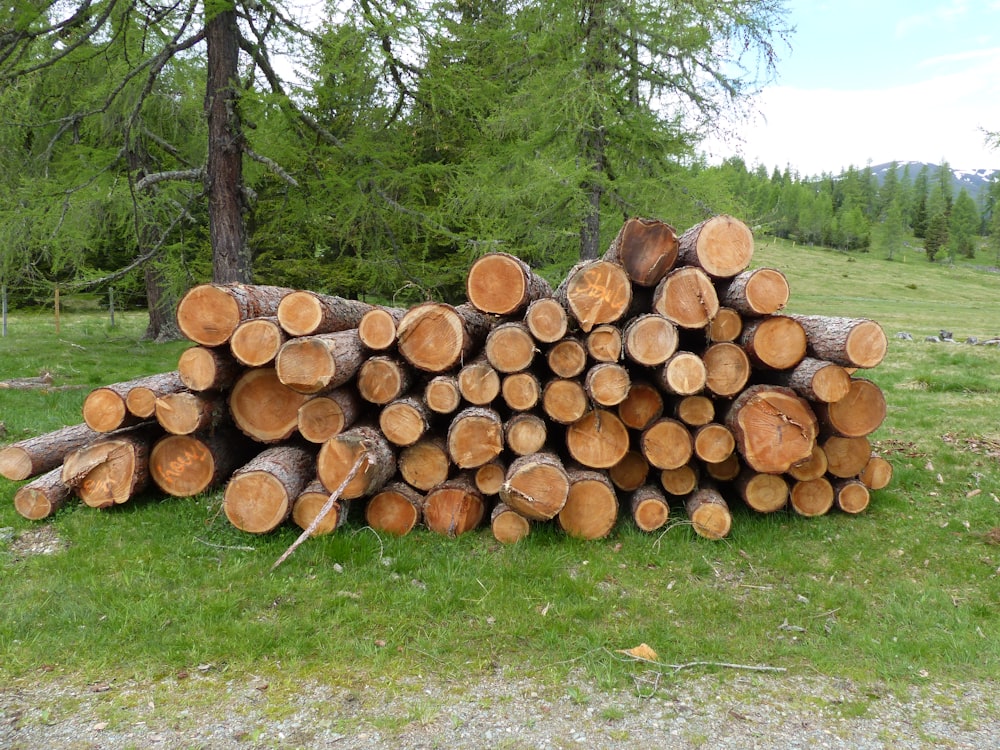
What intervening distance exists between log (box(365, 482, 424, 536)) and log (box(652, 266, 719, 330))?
2.38 m

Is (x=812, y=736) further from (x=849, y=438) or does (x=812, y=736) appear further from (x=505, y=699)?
(x=849, y=438)

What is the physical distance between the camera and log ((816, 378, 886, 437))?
4.95m

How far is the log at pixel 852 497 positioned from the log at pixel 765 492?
547mm

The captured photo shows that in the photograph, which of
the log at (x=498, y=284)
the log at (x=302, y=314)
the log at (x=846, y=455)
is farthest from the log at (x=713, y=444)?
the log at (x=302, y=314)

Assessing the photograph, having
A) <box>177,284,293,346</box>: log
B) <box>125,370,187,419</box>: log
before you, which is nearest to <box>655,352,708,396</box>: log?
<box>177,284,293,346</box>: log

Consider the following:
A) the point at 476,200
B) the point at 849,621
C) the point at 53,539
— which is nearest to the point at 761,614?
the point at 849,621

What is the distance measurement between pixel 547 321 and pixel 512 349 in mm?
338

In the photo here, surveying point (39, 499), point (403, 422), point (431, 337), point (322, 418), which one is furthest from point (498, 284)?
point (39, 499)

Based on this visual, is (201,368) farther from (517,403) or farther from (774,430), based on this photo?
(774,430)

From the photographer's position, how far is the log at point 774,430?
4.72 meters

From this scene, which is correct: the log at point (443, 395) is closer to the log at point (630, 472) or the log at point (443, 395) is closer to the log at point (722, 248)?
the log at point (630, 472)

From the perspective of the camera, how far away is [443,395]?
188 inches

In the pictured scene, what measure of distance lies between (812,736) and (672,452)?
7.46 ft

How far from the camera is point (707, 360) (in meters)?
4.88
